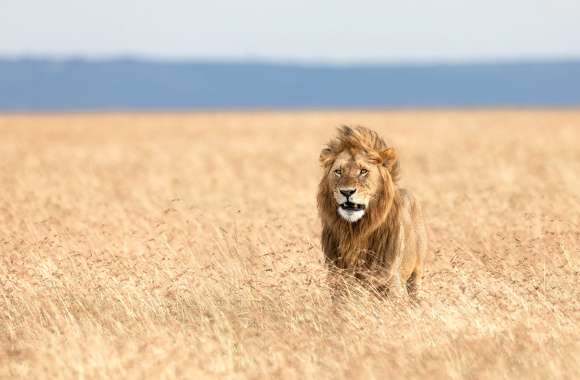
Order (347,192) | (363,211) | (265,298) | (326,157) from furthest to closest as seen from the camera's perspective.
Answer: (265,298) < (326,157) < (363,211) < (347,192)

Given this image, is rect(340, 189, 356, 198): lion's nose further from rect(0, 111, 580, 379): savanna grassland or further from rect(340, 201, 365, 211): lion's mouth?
rect(0, 111, 580, 379): savanna grassland

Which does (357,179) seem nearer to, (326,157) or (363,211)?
(363,211)

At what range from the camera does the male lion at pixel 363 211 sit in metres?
8.51

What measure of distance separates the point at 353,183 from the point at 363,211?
24 cm

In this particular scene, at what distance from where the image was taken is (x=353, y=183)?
8398 mm

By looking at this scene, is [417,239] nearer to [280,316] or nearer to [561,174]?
[280,316]

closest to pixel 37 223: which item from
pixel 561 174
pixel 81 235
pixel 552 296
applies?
pixel 81 235

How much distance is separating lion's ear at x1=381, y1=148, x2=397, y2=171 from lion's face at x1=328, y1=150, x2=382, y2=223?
0.12 m

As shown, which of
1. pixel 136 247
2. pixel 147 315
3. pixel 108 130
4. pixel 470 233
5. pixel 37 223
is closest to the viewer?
pixel 147 315

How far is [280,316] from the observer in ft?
29.0

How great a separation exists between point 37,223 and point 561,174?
42.8 ft

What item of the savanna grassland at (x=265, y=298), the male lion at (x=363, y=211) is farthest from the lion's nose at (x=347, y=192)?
the savanna grassland at (x=265, y=298)

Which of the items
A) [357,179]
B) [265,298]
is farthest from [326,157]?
[265,298]

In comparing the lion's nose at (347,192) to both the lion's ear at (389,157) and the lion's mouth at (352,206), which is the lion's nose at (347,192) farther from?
the lion's ear at (389,157)
